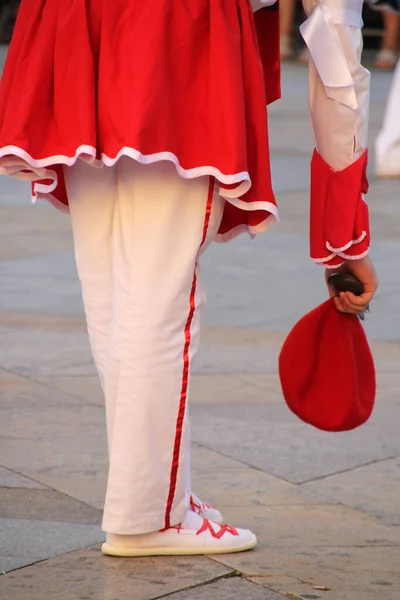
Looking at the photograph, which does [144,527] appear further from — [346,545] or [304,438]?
[304,438]

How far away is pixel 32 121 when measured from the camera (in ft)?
8.54

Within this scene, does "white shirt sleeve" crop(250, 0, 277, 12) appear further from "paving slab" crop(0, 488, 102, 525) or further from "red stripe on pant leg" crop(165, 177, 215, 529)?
"paving slab" crop(0, 488, 102, 525)

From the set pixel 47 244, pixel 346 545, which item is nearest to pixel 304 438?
pixel 346 545

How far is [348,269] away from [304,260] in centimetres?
320

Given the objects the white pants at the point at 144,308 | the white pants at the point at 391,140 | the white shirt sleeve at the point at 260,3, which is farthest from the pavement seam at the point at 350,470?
the white pants at the point at 391,140

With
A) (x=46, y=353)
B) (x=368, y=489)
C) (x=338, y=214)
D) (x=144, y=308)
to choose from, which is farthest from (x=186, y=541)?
(x=46, y=353)

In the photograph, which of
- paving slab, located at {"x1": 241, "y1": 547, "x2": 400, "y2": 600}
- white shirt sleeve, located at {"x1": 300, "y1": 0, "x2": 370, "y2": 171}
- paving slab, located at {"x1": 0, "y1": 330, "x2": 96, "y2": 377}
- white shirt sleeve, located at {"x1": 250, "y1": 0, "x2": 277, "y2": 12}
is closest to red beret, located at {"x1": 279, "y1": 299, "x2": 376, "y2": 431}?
paving slab, located at {"x1": 241, "y1": 547, "x2": 400, "y2": 600}

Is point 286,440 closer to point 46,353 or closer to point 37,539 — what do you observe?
point 37,539

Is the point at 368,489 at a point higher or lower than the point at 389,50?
lower

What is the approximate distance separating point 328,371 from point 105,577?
28.1 inches

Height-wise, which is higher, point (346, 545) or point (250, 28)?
point (250, 28)

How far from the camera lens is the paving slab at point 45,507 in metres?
3.03

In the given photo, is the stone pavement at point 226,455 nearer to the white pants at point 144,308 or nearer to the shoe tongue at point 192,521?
the shoe tongue at point 192,521

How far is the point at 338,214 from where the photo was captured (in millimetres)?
2691
